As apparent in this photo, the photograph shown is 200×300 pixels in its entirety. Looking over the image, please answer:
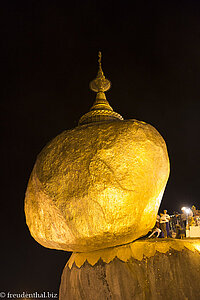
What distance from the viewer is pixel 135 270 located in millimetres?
4289

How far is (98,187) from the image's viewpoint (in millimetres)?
4332

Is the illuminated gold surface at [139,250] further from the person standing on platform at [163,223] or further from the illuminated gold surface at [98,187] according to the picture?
the person standing on platform at [163,223]

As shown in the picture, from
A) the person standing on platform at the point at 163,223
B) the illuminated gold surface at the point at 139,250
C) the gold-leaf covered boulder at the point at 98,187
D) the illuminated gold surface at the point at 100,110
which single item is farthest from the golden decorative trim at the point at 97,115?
the illuminated gold surface at the point at 139,250

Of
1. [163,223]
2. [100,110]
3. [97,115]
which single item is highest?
[100,110]

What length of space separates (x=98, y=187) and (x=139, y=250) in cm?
128

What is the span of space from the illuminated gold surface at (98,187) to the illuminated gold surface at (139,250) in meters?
0.15

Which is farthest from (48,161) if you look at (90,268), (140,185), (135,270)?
(135,270)

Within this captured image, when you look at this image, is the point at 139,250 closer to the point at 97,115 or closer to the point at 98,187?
the point at 98,187

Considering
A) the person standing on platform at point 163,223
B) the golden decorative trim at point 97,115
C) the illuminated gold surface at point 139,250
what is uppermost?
the golden decorative trim at point 97,115

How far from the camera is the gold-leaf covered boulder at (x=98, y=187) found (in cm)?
433

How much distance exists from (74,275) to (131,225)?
140cm

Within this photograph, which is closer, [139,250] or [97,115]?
[139,250]

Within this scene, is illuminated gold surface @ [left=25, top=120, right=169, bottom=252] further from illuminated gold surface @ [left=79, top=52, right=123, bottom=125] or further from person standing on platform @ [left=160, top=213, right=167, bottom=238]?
person standing on platform @ [left=160, top=213, right=167, bottom=238]

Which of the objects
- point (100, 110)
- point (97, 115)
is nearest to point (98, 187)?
point (97, 115)
